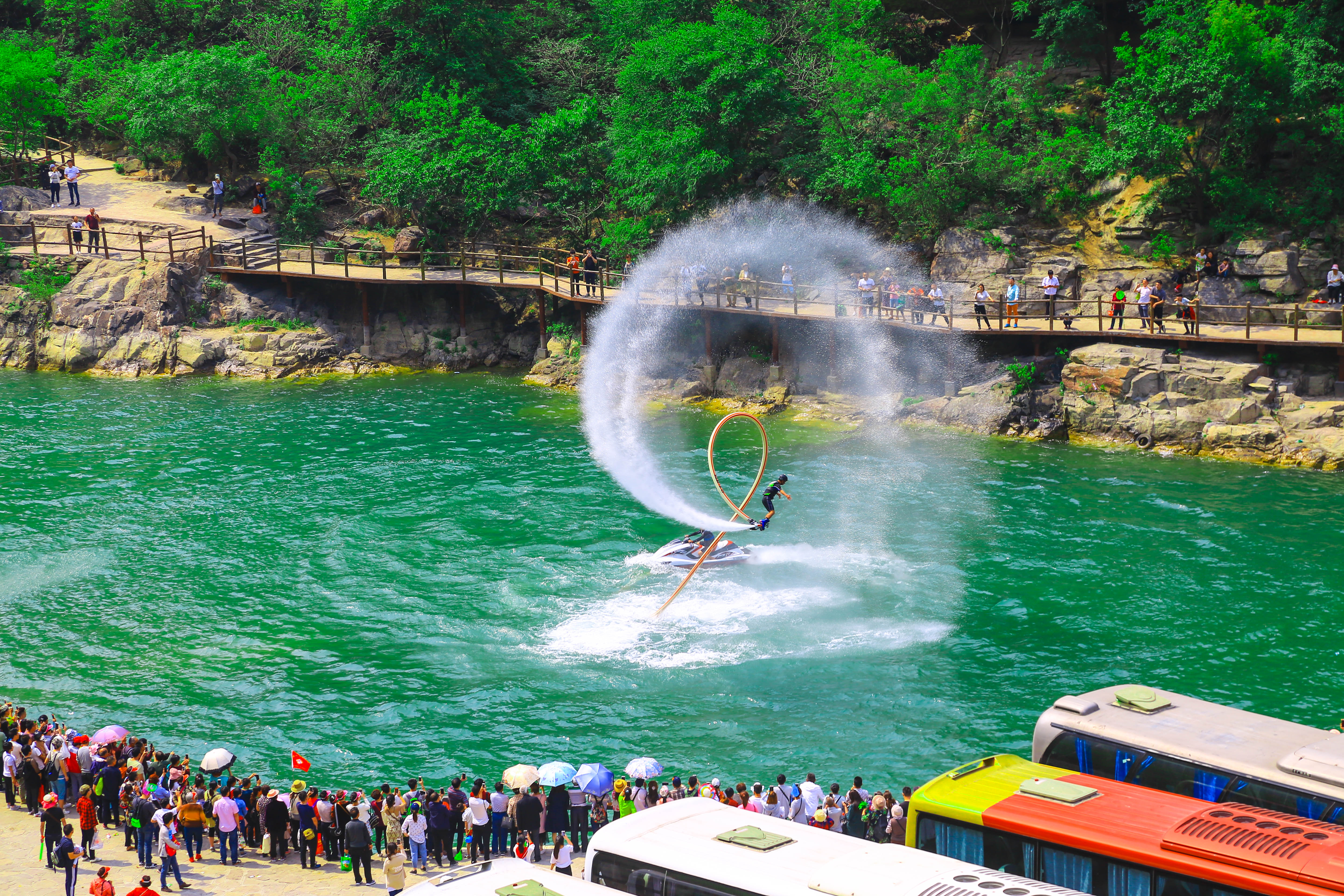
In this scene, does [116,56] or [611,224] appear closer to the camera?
[611,224]

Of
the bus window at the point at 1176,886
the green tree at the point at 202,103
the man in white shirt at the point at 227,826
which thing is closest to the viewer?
the bus window at the point at 1176,886

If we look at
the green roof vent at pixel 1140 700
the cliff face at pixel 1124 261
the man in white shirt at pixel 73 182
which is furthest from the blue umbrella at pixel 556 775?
the man in white shirt at pixel 73 182

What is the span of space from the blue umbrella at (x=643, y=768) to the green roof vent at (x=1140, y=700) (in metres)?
8.66

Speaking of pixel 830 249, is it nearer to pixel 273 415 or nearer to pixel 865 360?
pixel 865 360

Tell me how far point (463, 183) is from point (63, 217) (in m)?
24.3

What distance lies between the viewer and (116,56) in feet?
282

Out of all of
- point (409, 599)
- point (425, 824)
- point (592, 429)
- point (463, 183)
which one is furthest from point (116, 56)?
point (425, 824)

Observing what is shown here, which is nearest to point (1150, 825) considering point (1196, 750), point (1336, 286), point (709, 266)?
→ point (1196, 750)

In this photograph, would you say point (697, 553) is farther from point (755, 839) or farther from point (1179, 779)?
point (755, 839)

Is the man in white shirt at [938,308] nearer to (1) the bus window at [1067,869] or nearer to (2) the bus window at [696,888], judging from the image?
(1) the bus window at [1067,869]

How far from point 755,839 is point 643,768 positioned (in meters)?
6.68

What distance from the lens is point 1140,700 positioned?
2211 cm

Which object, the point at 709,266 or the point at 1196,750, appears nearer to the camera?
the point at 1196,750

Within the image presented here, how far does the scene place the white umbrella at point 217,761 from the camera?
80.5 ft
